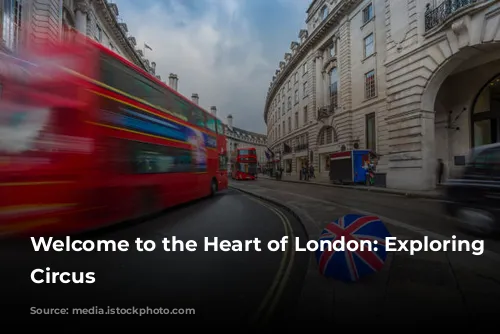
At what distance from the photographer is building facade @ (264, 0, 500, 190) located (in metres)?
14.3

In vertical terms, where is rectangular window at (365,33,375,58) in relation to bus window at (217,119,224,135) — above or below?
above

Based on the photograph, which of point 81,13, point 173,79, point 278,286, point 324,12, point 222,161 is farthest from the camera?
point 173,79

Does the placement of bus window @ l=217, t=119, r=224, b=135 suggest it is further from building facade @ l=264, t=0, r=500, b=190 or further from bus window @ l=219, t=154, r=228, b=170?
building facade @ l=264, t=0, r=500, b=190

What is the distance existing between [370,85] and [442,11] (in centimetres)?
725

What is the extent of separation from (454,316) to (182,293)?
2.48m

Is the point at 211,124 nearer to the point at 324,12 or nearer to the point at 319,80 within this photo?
the point at 319,80

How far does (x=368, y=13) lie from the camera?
2184cm

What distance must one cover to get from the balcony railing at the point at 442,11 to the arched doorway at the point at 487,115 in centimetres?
482

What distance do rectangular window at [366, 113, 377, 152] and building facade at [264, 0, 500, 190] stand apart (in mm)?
81

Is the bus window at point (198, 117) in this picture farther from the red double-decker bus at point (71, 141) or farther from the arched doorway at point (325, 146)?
the arched doorway at point (325, 146)

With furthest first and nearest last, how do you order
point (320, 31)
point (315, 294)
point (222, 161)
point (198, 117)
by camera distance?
1. point (320, 31)
2. point (222, 161)
3. point (198, 117)
4. point (315, 294)

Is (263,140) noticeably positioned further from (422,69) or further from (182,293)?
(182,293)

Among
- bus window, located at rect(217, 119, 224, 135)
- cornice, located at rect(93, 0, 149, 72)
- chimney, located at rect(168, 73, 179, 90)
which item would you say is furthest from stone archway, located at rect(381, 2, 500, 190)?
chimney, located at rect(168, 73, 179, 90)

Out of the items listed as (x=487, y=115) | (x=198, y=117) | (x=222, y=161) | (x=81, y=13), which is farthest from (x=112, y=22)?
(x=487, y=115)
